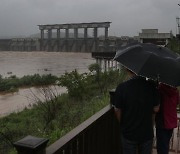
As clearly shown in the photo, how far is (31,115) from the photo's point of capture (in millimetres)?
17016

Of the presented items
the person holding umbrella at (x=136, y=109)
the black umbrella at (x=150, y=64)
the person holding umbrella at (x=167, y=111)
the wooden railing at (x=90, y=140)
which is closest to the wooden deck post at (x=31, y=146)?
the wooden railing at (x=90, y=140)

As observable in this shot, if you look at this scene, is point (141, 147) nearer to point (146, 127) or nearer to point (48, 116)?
point (146, 127)

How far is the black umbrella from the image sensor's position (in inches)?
130

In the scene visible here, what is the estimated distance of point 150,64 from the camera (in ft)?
11.0

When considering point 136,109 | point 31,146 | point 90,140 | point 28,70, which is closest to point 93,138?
point 90,140

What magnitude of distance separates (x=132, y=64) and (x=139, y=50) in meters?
0.23

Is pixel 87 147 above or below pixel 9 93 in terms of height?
above

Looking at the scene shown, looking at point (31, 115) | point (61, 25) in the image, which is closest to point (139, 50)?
point (31, 115)

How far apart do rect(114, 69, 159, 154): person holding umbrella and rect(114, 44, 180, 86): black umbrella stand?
0.09 m

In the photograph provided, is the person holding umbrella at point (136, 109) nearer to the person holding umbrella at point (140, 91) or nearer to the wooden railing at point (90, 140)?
the person holding umbrella at point (140, 91)

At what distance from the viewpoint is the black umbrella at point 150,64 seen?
3303 mm

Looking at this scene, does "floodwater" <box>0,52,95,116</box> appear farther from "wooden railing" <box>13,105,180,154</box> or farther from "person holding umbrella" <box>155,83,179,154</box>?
"person holding umbrella" <box>155,83,179,154</box>

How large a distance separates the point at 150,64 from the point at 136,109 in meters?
0.49

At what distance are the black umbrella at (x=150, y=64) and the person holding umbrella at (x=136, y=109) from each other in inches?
3.5
